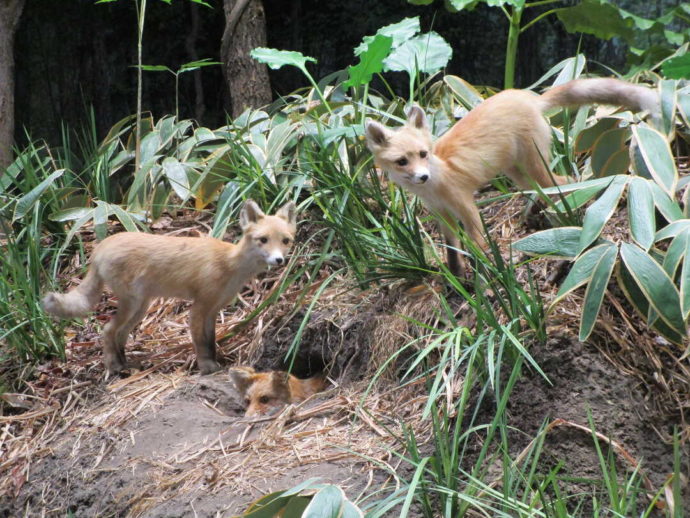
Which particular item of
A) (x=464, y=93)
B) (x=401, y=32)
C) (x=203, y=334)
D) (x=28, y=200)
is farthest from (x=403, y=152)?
(x=28, y=200)

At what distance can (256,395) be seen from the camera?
4.46 metres

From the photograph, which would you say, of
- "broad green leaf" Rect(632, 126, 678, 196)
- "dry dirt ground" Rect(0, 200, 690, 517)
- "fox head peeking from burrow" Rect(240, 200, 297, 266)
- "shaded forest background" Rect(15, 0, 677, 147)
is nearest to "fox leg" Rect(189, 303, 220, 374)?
"dry dirt ground" Rect(0, 200, 690, 517)

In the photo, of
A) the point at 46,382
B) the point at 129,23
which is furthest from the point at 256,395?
the point at 129,23

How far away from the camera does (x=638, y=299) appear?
3480 millimetres

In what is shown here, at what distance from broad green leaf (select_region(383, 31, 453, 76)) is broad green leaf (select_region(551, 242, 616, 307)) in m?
2.53

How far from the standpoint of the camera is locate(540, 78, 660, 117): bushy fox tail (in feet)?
14.8

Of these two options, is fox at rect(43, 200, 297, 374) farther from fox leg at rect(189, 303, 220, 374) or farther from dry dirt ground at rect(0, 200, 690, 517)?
dry dirt ground at rect(0, 200, 690, 517)

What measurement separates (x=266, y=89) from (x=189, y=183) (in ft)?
5.78

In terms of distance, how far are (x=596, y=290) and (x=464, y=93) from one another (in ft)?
9.59

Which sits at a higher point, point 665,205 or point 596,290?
point 665,205

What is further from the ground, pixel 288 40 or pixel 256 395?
pixel 288 40

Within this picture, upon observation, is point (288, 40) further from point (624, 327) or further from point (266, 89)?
point (624, 327)

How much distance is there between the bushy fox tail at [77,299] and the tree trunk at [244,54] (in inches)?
115

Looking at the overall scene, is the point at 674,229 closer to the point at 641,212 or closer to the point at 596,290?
the point at 641,212
